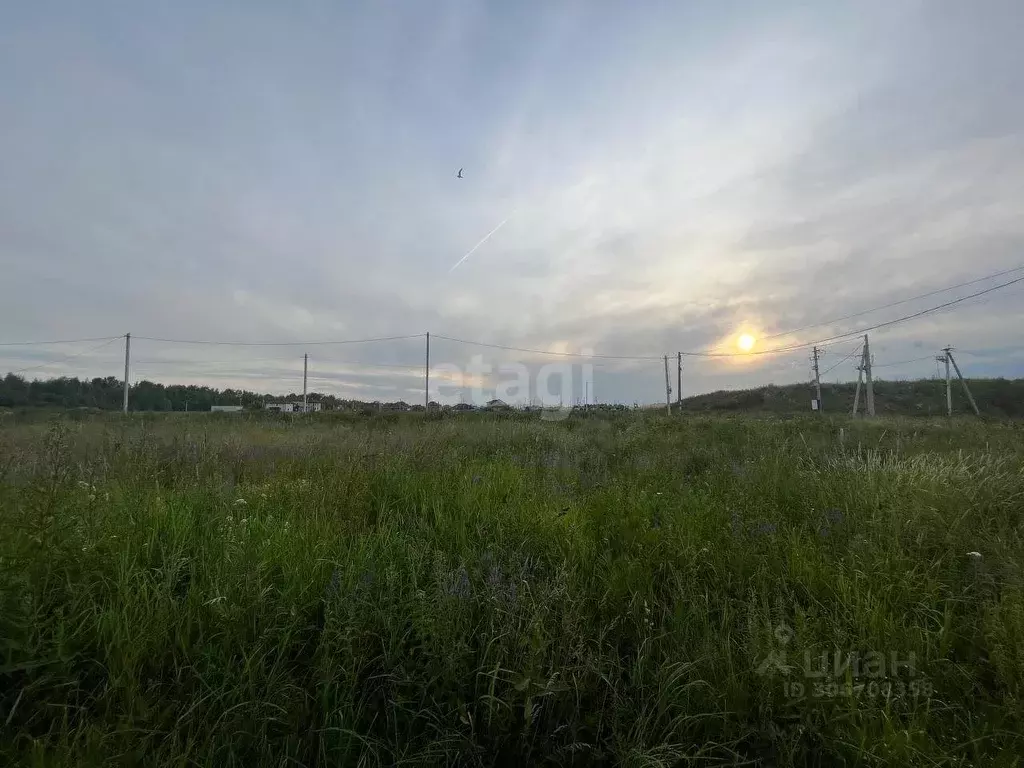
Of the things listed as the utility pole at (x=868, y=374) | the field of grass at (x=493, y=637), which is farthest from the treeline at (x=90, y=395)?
the utility pole at (x=868, y=374)

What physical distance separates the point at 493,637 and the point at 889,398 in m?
56.5

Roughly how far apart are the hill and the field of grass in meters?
40.4

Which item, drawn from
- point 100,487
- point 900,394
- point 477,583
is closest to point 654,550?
point 477,583

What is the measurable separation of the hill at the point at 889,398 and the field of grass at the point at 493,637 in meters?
40.4

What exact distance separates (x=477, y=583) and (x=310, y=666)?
80cm

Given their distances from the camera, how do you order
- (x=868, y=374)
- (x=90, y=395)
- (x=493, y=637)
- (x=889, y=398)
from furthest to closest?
(x=889, y=398) → (x=90, y=395) → (x=868, y=374) → (x=493, y=637)

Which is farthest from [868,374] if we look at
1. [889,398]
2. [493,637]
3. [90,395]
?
[90,395]

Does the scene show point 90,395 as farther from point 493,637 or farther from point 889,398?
point 889,398

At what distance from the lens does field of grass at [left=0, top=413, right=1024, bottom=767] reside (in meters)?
1.37

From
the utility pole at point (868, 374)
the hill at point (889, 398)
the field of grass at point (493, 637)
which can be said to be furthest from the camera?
the hill at point (889, 398)

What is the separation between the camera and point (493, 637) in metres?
1.64

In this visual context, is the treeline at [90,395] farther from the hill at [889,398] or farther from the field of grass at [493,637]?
the hill at [889,398]

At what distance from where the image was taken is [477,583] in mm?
2162

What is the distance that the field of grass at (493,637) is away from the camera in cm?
137
